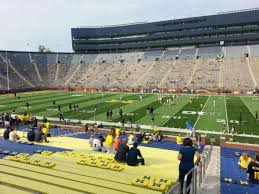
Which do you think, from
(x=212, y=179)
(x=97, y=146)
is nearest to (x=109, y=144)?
(x=97, y=146)

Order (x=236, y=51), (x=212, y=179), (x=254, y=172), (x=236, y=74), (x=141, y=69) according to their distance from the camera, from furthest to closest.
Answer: (x=141, y=69) → (x=236, y=51) → (x=236, y=74) → (x=212, y=179) → (x=254, y=172)

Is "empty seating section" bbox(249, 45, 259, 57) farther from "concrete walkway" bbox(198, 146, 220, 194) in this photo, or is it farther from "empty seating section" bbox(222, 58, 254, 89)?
"concrete walkway" bbox(198, 146, 220, 194)

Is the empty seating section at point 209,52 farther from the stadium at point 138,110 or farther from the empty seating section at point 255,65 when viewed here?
the empty seating section at point 255,65

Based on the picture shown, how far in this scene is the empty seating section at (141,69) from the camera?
7962 cm

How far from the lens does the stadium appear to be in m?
9.18

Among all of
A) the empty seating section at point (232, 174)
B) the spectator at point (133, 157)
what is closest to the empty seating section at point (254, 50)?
the empty seating section at point (232, 174)

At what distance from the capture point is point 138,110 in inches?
1668

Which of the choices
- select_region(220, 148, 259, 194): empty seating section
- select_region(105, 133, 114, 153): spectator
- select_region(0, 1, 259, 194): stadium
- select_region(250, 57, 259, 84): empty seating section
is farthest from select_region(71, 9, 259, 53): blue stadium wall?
select_region(105, 133, 114, 153): spectator

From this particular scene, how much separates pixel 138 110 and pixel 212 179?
29.9 metres

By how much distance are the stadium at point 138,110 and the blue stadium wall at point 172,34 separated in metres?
0.34

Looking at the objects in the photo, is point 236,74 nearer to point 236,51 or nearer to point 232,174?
point 236,51

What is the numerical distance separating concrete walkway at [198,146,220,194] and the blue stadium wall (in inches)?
3633

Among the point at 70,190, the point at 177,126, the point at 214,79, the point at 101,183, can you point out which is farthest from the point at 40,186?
the point at 214,79

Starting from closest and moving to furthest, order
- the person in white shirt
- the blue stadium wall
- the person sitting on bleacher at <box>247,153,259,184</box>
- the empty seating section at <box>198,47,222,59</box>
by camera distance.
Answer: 1. the person sitting on bleacher at <box>247,153,259,184</box>
2. the person in white shirt
3. the empty seating section at <box>198,47,222,59</box>
4. the blue stadium wall
